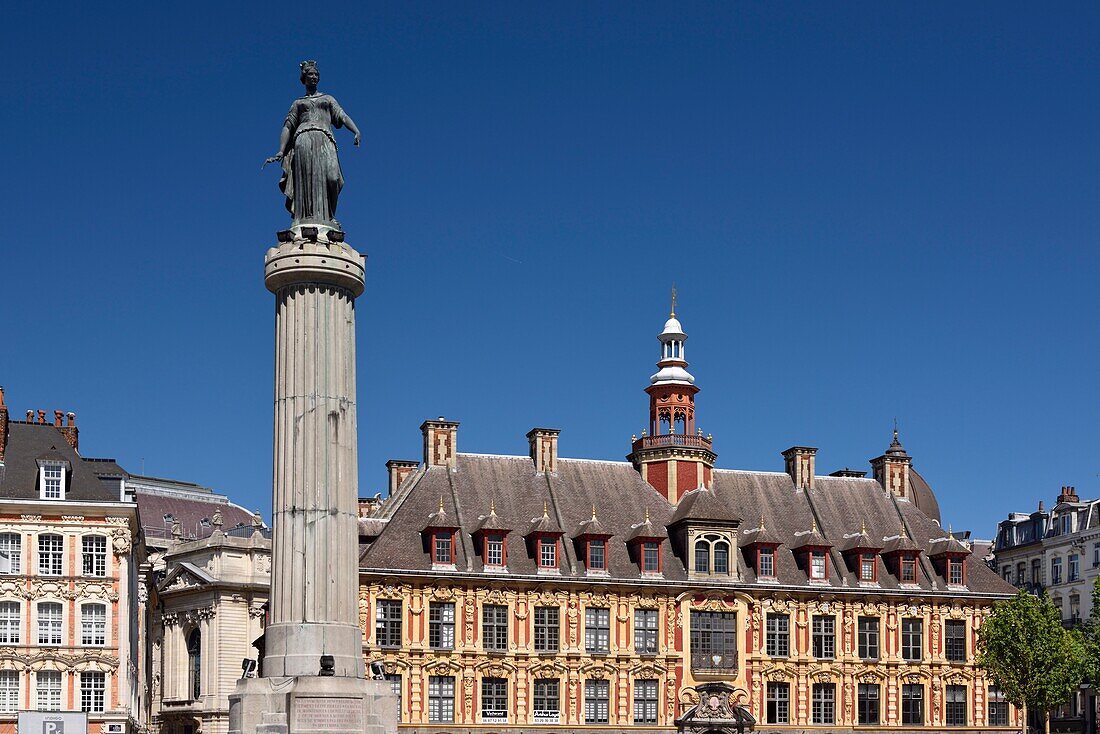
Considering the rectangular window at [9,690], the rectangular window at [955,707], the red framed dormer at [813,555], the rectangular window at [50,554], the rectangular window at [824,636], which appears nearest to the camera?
the rectangular window at [9,690]

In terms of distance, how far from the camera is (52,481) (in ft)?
182

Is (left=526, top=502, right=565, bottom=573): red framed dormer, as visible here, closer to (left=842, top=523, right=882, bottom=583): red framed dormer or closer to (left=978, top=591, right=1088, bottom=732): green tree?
(left=842, top=523, right=882, bottom=583): red framed dormer

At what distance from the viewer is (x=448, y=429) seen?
60.6 metres

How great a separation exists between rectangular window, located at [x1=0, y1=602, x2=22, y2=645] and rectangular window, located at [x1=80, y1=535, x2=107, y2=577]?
2588 millimetres

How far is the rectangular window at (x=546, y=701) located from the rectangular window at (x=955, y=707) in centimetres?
1542

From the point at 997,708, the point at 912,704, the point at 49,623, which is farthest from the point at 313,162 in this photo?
the point at 997,708

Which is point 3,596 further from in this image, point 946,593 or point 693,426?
point 946,593

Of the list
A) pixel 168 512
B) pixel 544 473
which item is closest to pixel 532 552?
pixel 544 473

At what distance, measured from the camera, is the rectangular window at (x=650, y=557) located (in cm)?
5934

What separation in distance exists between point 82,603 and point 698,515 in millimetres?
22151

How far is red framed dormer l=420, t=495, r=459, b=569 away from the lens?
56.7 meters

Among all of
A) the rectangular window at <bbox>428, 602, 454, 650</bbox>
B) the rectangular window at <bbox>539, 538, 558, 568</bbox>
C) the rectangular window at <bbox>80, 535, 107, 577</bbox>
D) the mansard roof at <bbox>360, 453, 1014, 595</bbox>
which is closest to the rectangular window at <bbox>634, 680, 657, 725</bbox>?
the mansard roof at <bbox>360, 453, 1014, 595</bbox>

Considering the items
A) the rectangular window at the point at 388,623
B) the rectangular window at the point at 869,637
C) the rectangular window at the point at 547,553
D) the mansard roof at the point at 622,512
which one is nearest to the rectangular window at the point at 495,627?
the mansard roof at the point at 622,512

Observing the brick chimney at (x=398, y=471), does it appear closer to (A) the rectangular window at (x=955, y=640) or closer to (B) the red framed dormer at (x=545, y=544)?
(B) the red framed dormer at (x=545, y=544)
